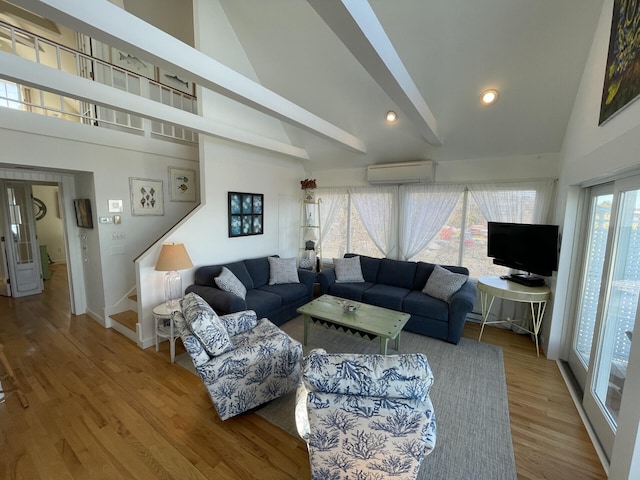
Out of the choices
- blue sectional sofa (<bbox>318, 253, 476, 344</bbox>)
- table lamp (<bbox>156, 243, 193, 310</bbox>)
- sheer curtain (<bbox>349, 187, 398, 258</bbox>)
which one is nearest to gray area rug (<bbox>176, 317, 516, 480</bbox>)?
blue sectional sofa (<bbox>318, 253, 476, 344</bbox>)

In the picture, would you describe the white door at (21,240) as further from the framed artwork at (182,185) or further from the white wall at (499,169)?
the white wall at (499,169)

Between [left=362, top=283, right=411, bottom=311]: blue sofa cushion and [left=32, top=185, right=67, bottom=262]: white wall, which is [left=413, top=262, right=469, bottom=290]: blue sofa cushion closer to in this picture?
[left=362, top=283, right=411, bottom=311]: blue sofa cushion

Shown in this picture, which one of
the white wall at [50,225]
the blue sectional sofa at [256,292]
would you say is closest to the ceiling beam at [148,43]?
the blue sectional sofa at [256,292]

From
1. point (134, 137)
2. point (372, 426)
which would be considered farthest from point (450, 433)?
point (134, 137)

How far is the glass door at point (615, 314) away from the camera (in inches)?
74.0

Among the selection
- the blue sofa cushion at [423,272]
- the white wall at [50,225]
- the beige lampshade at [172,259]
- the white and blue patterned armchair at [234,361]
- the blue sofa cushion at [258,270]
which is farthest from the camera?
the white wall at [50,225]

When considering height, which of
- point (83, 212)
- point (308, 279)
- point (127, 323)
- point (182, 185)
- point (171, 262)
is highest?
point (182, 185)

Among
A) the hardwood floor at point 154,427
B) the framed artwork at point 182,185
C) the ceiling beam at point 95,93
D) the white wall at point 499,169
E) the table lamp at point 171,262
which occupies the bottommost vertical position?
the hardwood floor at point 154,427

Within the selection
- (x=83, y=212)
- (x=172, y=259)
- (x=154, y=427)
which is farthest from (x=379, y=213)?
(x=83, y=212)

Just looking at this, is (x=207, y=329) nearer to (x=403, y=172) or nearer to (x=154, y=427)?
(x=154, y=427)

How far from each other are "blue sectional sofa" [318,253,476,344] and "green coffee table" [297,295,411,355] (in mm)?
520

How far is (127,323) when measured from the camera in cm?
344

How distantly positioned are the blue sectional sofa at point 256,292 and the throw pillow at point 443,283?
1783mm

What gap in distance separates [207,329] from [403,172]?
138 inches
